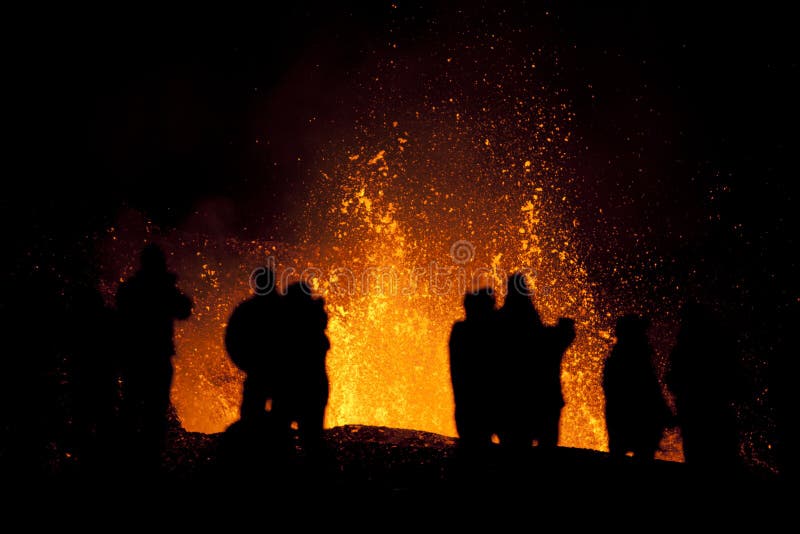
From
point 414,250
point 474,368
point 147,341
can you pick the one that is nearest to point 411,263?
point 414,250

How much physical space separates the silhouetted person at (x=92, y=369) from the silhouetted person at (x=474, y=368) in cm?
264

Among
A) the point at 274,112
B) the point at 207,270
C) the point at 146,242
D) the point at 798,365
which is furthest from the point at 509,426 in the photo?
the point at 274,112

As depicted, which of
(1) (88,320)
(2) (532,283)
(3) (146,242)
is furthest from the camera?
(2) (532,283)

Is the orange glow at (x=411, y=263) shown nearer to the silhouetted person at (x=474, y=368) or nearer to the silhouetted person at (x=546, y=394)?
the silhouetted person at (x=546, y=394)

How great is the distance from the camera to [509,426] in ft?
13.6

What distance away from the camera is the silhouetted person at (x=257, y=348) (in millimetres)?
4047

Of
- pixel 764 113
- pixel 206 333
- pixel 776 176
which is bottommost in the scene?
pixel 206 333

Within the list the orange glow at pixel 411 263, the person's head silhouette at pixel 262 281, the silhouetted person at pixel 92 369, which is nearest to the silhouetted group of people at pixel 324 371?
the silhouetted person at pixel 92 369

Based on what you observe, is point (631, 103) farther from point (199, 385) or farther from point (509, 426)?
point (199, 385)

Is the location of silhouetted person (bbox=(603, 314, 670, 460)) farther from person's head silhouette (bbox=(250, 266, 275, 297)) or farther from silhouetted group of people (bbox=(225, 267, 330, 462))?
person's head silhouette (bbox=(250, 266, 275, 297))

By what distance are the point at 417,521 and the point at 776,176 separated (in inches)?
205

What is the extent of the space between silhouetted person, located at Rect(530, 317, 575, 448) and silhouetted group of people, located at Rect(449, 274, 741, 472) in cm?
1

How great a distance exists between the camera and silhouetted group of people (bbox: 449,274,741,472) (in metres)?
3.99

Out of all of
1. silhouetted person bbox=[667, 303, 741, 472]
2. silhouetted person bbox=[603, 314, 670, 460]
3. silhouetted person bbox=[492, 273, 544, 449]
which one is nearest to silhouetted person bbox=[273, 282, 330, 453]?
silhouetted person bbox=[492, 273, 544, 449]
